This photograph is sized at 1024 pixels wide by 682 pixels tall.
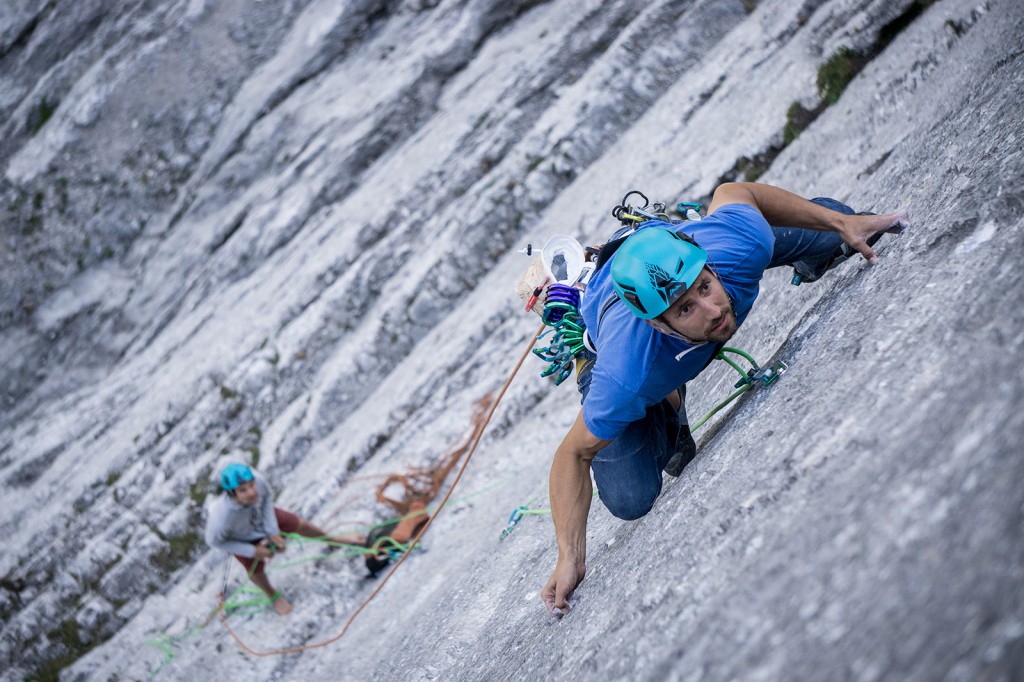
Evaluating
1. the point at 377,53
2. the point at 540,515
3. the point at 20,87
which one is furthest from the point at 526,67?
the point at 20,87

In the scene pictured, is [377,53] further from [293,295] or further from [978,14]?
[978,14]

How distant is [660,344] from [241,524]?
6.59 m

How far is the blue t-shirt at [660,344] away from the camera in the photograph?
142 inches

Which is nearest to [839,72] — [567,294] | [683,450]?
[567,294]

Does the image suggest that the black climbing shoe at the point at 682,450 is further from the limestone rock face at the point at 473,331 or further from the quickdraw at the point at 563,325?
the quickdraw at the point at 563,325

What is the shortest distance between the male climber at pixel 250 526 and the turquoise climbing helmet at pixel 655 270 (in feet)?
20.3

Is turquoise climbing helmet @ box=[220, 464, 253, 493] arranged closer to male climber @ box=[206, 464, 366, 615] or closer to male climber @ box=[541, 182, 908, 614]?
male climber @ box=[206, 464, 366, 615]

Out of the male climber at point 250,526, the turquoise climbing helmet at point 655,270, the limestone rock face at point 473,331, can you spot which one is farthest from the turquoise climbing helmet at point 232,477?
the turquoise climbing helmet at point 655,270

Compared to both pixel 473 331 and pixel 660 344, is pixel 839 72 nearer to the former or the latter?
pixel 473 331

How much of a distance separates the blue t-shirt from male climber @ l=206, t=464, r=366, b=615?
226 inches

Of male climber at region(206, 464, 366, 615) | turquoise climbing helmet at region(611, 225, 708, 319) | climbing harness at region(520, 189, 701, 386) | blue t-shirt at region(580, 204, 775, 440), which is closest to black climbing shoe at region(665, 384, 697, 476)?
blue t-shirt at region(580, 204, 775, 440)

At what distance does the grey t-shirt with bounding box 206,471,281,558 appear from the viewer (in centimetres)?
844

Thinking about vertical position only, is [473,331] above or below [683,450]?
below

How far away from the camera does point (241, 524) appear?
8570mm
